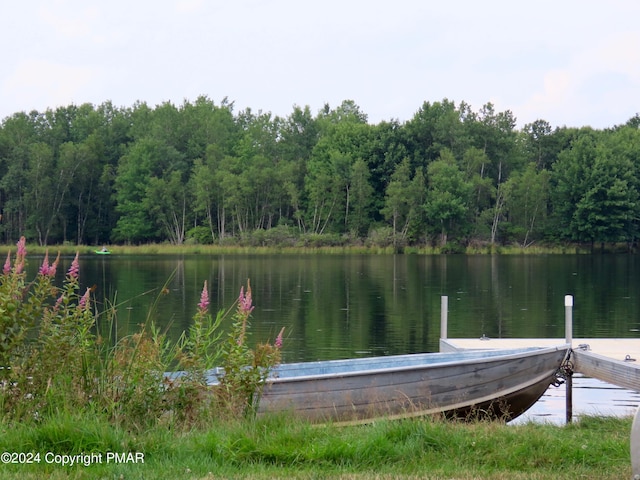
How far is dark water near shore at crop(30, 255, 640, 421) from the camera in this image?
21.9m

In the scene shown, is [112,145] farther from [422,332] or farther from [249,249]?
[422,332]

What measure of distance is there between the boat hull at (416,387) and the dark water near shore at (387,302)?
2537 millimetres

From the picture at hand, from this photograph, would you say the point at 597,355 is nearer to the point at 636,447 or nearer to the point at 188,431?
the point at 188,431

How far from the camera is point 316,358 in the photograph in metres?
18.5

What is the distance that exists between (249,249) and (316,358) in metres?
60.8

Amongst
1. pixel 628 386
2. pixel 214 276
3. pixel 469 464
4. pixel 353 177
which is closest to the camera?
pixel 469 464

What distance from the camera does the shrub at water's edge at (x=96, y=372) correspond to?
22.7 feet

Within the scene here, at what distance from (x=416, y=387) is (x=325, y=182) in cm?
7523

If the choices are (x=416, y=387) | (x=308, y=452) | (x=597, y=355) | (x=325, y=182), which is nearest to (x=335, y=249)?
(x=325, y=182)

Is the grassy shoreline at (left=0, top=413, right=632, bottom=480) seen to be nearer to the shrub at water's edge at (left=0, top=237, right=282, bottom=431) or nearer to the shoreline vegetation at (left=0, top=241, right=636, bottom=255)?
the shrub at water's edge at (left=0, top=237, right=282, bottom=431)

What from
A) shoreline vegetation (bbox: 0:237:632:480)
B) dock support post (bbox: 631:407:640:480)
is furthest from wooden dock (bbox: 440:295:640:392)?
dock support post (bbox: 631:407:640:480)

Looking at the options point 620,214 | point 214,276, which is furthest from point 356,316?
point 620,214

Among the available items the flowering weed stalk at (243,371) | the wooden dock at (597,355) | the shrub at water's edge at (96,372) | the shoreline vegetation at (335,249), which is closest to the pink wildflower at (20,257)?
the shrub at water's edge at (96,372)

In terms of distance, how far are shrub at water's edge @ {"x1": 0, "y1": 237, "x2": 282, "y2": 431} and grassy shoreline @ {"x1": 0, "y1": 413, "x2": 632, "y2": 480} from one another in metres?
0.35
